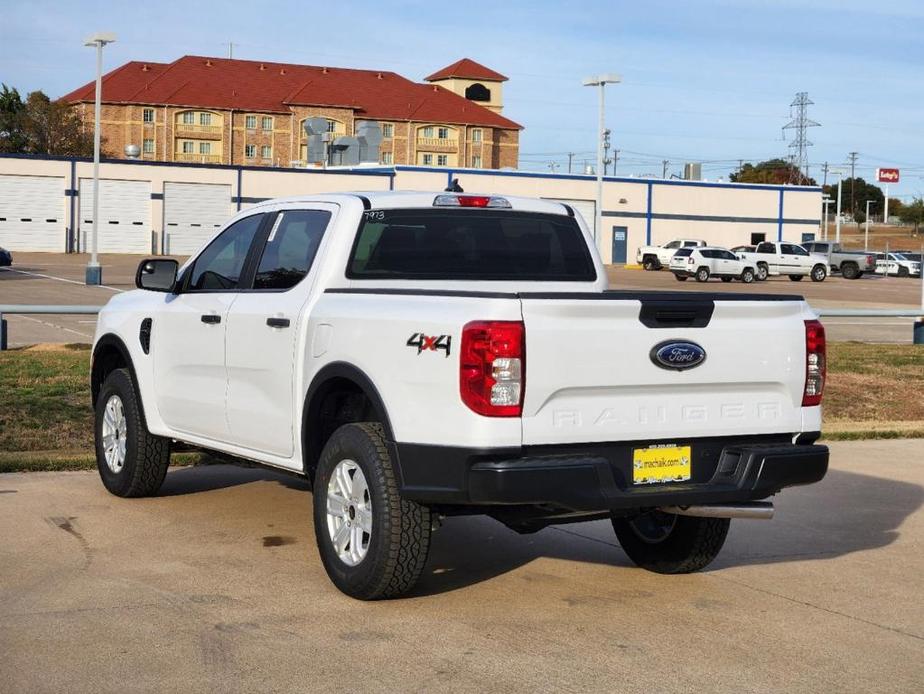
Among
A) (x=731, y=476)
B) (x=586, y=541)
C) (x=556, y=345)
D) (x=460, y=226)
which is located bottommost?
(x=586, y=541)

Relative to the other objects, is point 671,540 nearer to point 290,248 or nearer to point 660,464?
point 660,464

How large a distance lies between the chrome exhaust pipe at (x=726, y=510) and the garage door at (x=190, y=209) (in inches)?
2695

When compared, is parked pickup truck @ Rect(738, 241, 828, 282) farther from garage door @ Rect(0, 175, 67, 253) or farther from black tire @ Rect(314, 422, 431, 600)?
black tire @ Rect(314, 422, 431, 600)

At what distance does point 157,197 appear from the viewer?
239 feet

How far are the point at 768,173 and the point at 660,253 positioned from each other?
8846 centimetres

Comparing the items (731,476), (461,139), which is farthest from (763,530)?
(461,139)

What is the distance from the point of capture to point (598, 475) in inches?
232

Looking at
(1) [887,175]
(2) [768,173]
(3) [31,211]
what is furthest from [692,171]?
(2) [768,173]

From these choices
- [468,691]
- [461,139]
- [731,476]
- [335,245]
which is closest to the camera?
[468,691]

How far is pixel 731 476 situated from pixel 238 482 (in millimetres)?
4431

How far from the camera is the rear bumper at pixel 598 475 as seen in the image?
5.75m

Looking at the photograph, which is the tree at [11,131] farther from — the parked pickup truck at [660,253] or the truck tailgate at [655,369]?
the truck tailgate at [655,369]

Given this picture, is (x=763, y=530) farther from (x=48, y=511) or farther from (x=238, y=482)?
(x=48, y=511)

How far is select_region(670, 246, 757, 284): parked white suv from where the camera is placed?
5912 centimetres
